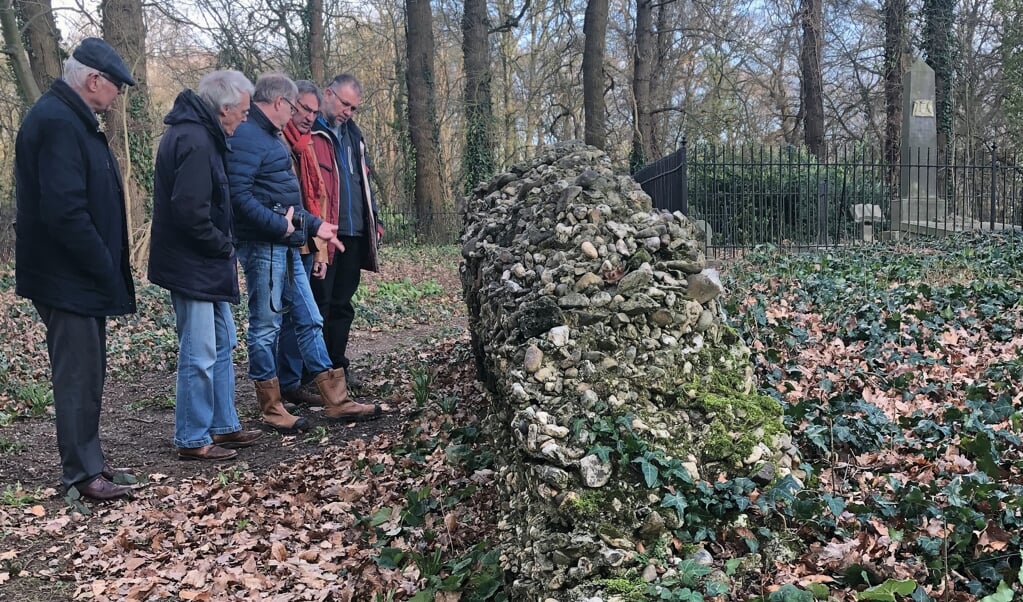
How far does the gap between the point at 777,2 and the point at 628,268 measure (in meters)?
20.0

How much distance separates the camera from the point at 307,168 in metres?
5.46

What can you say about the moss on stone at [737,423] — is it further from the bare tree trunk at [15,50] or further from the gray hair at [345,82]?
the bare tree trunk at [15,50]

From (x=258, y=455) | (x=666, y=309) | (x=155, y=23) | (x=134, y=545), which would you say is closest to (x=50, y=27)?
(x=155, y=23)

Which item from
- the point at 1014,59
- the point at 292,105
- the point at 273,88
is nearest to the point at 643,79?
the point at 1014,59

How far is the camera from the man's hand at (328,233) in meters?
5.19

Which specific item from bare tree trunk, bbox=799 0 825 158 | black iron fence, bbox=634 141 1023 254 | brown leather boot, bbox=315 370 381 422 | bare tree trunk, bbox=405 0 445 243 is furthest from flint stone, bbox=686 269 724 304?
bare tree trunk, bbox=405 0 445 243

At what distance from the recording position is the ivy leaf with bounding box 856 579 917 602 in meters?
2.33

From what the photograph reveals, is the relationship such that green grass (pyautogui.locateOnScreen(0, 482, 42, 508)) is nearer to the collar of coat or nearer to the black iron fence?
the collar of coat

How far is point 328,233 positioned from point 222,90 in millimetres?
1144

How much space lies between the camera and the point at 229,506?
4.07m

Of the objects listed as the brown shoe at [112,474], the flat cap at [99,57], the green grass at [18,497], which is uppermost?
the flat cap at [99,57]

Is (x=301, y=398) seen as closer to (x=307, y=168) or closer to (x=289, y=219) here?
(x=289, y=219)

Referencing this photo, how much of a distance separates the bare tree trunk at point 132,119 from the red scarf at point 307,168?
28.8 ft

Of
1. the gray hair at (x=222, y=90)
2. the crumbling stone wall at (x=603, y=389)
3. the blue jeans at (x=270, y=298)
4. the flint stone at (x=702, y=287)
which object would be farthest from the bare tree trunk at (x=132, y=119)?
the flint stone at (x=702, y=287)
